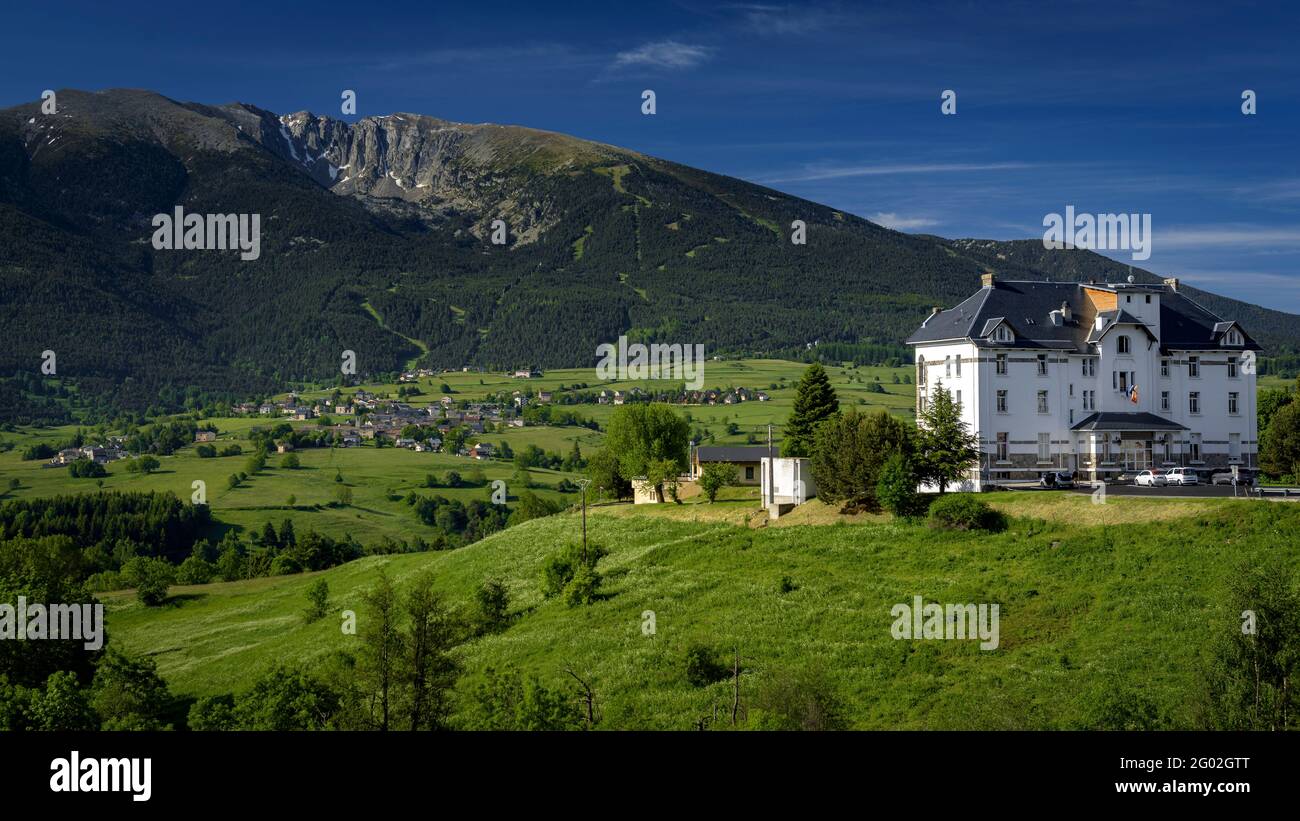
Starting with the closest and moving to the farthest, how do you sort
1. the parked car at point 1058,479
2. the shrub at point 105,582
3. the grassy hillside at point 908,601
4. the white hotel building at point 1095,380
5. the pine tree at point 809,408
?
the grassy hillside at point 908,601, the parked car at point 1058,479, the white hotel building at point 1095,380, the pine tree at point 809,408, the shrub at point 105,582

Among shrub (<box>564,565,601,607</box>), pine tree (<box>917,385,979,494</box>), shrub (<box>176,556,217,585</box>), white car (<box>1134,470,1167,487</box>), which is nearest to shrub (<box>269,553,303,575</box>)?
shrub (<box>176,556,217,585</box>)

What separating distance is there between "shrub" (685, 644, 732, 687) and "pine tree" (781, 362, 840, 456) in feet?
90.9

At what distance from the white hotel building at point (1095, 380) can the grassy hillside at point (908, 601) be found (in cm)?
1043

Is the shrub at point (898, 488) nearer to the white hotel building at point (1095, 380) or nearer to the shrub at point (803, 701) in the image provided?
the white hotel building at point (1095, 380)

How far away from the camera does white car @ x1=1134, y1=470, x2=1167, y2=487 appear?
5741 cm

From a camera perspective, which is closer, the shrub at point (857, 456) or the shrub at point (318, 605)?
the shrub at point (857, 456)

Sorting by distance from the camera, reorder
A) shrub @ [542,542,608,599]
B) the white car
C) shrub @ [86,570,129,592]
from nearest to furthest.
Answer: the white car
shrub @ [542,542,608,599]
shrub @ [86,570,129,592]

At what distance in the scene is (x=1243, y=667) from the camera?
3158 centimetres

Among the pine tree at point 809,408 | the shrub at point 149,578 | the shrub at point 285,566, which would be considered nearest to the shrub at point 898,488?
the pine tree at point 809,408

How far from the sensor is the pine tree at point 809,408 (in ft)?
238

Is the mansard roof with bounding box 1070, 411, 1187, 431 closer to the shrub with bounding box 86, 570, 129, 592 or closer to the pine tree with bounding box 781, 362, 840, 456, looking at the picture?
the pine tree with bounding box 781, 362, 840, 456

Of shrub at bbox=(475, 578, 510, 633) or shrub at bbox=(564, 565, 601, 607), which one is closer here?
shrub at bbox=(564, 565, 601, 607)

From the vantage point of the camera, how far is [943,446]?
189 feet
